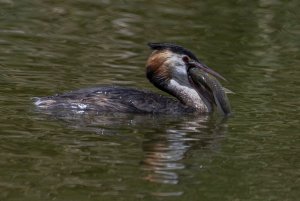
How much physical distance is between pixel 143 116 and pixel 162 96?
49 centimetres

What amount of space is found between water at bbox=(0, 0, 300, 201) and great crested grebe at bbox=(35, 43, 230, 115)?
0.53ft

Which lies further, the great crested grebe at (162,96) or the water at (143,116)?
the great crested grebe at (162,96)

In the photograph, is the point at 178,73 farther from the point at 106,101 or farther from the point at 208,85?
the point at 106,101

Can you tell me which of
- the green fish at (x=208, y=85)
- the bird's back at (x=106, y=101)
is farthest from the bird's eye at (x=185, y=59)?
the bird's back at (x=106, y=101)

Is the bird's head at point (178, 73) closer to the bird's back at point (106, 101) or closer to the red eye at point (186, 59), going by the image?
the red eye at point (186, 59)

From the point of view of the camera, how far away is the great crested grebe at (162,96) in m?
11.0

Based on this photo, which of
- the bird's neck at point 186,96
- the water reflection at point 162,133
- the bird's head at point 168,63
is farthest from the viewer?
the bird's neck at point 186,96

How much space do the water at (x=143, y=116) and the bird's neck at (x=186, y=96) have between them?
6.9 inches

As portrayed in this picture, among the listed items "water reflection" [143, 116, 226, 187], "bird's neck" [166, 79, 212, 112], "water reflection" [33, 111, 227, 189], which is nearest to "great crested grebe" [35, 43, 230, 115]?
"bird's neck" [166, 79, 212, 112]

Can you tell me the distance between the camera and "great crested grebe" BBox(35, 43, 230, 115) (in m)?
11.0

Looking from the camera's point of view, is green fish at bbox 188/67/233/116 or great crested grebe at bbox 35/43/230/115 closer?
great crested grebe at bbox 35/43/230/115

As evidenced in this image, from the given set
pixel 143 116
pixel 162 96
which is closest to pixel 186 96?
pixel 162 96

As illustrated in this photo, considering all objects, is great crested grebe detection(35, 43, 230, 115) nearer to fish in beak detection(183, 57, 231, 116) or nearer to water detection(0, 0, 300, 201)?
fish in beak detection(183, 57, 231, 116)

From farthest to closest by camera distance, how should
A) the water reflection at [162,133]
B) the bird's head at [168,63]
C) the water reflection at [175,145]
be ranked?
the bird's head at [168,63] < the water reflection at [162,133] < the water reflection at [175,145]
